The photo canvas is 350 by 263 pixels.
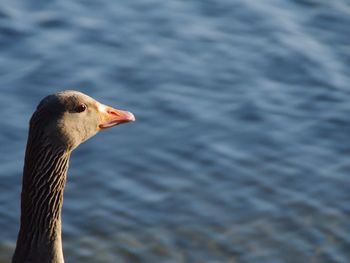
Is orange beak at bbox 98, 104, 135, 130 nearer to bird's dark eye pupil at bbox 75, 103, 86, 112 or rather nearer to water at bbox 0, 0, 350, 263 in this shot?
bird's dark eye pupil at bbox 75, 103, 86, 112

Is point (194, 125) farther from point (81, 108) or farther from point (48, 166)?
point (48, 166)

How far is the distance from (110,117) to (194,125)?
13.4 feet

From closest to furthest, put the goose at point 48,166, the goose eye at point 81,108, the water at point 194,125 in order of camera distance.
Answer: the goose at point 48,166, the goose eye at point 81,108, the water at point 194,125

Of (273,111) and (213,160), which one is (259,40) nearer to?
(273,111)

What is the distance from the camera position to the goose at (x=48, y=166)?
9.04m

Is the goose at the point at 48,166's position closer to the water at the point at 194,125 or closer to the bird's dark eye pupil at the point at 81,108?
the bird's dark eye pupil at the point at 81,108

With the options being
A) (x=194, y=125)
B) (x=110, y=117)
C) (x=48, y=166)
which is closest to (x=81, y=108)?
(x=110, y=117)

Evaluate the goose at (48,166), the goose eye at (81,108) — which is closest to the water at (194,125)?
the goose at (48,166)

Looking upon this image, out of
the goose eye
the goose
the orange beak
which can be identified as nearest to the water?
the goose

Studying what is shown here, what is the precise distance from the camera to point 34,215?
937cm

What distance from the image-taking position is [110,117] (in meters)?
9.70

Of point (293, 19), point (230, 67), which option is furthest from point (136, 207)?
point (293, 19)

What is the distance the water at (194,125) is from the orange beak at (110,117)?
8.02 ft

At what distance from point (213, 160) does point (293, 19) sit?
3474 millimetres
